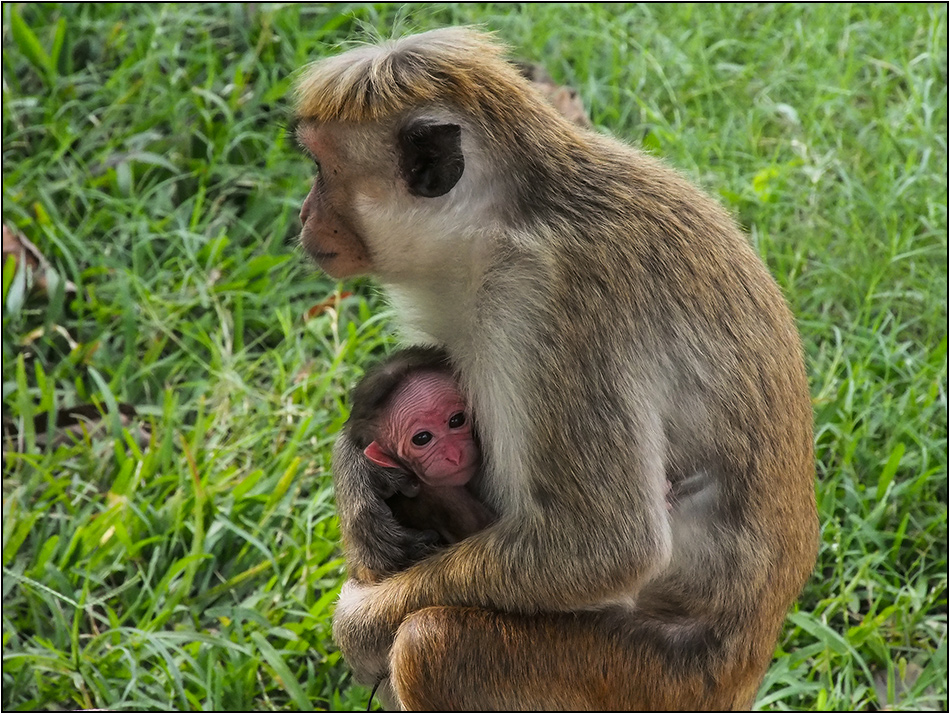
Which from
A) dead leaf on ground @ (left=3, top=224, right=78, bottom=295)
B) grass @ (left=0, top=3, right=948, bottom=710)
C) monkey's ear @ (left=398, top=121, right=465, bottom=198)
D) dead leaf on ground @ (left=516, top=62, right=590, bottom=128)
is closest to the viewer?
monkey's ear @ (left=398, top=121, right=465, bottom=198)

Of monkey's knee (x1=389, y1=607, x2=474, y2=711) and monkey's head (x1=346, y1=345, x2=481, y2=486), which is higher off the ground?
monkey's head (x1=346, y1=345, x2=481, y2=486)

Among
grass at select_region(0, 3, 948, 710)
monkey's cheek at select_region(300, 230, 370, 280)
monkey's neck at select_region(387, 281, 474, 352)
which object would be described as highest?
monkey's cheek at select_region(300, 230, 370, 280)

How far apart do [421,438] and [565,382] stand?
0.55 m

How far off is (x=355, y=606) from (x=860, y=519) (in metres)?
2.44

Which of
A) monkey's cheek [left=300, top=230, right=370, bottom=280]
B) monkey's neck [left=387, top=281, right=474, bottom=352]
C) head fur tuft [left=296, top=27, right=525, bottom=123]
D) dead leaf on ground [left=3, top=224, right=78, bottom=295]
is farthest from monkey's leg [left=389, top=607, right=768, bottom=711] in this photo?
dead leaf on ground [left=3, top=224, right=78, bottom=295]

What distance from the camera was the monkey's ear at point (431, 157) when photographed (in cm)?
349

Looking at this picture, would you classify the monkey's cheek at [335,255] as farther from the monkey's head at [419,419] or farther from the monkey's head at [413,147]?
the monkey's head at [419,419]

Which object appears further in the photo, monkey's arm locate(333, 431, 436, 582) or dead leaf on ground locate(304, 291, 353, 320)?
dead leaf on ground locate(304, 291, 353, 320)

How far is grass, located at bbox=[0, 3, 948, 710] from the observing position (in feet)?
16.3

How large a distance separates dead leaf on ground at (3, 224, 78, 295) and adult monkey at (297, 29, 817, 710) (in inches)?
112

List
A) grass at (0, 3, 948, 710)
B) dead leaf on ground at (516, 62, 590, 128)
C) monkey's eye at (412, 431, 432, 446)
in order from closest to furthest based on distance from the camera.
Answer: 1. monkey's eye at (412, 431, 432, 446)
2. grass at (0, 3, 948, 710)
3. dead leaf on ground at (516, 62, 590, 128)

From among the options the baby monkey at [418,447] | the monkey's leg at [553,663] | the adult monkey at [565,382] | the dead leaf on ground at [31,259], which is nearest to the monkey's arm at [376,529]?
the baby monkey at [418,447]

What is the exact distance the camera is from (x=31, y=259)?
20.4 feet

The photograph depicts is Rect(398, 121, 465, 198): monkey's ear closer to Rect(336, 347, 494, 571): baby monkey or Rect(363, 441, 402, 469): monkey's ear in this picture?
Rect(336, 347, 494, 571): baby monkey
